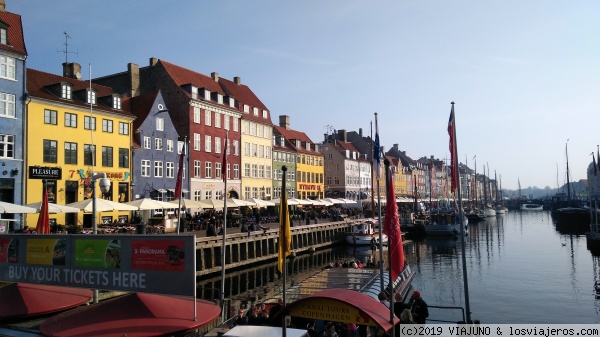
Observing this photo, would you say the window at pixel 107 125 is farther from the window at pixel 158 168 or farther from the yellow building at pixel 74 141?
the window at pixel 158 168

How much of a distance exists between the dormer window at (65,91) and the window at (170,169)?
12351 mm

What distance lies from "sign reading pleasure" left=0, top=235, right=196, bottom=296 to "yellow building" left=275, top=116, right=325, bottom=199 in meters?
62.0

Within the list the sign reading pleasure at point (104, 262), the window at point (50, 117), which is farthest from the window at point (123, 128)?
the sign reading pleasure at point (104, 262)

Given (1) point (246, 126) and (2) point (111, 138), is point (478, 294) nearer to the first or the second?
(2) point (111, 138)

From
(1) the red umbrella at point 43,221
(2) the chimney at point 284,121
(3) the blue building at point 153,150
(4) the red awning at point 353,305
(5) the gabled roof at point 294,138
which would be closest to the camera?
(4) the red awning at point 353,305

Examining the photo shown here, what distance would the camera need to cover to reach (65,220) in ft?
121

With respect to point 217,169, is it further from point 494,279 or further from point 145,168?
point 494,279

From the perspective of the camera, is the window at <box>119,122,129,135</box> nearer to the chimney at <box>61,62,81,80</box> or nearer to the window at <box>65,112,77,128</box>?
the window at <box>65,112,77,128</box>

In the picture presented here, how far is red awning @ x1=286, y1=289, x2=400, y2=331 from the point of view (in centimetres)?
902

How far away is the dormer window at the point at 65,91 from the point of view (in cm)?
3794

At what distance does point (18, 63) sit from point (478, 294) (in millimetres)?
36134

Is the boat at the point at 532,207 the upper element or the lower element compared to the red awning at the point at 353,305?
lower

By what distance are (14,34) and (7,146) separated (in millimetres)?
8956

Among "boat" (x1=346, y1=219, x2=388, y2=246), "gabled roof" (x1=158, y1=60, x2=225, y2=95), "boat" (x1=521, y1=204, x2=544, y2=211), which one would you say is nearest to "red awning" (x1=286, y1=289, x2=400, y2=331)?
"boat" (x1=346, y1=219, x2=388, y2=246)
